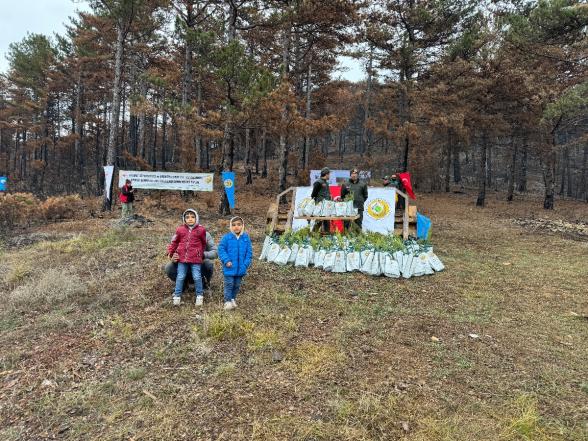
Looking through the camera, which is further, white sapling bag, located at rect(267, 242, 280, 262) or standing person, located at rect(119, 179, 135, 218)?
standing person, located at rect(119, 179, 135, 218)

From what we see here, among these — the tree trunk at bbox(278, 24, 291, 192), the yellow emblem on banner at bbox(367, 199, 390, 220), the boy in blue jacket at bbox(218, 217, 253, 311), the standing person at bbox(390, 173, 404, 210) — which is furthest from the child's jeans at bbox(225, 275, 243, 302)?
the tree trunk at bbox(278, 24, 291, 192)

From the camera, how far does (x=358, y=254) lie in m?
7.19

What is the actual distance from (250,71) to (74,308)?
9.02m

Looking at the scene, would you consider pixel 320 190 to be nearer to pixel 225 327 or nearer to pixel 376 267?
pixel 376 267

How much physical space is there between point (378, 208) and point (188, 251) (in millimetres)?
5107

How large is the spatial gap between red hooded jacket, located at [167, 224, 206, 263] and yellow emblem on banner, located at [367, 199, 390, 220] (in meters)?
4.82

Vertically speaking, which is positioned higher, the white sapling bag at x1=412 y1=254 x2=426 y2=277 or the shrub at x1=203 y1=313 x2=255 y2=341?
the white sapling bag at x1=412 y1=254 x2=426 y2=277

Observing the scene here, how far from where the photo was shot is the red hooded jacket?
5.29m

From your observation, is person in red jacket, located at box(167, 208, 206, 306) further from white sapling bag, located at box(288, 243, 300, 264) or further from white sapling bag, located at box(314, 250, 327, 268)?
white sapling bag, located at box(314, 250, 327, 268)

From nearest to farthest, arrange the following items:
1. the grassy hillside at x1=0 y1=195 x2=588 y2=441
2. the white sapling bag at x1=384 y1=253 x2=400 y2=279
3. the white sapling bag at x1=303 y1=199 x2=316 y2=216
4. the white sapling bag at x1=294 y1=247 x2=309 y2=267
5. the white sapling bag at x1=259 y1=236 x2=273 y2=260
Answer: the grassy hillside at x1=0 y1=195 x2=588 y2=441 < the white sapling bag at x1=384 y1=253 x2=400 y2=279 < the white sapling bag at x1=294 y1=247 x2=309 y2=267 < the white sapling bag at x1=259 y1=236 x2=273 y2=260 < the white sapling bag at x1=303 y1=199 x2=316 y2=216

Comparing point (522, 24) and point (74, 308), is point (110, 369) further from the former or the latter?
point (522, 24)

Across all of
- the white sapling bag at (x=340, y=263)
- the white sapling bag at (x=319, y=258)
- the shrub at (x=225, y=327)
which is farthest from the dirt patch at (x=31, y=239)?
the shrub at (x=225, y=327)

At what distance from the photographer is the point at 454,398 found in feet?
11.0

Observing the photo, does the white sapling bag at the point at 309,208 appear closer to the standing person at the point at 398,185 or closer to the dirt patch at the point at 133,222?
the standing person at the point at 398,185
